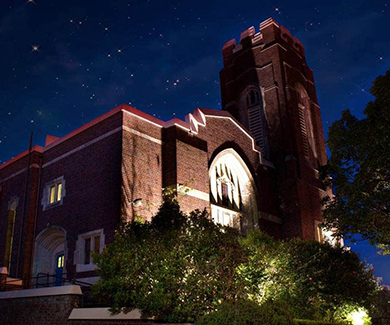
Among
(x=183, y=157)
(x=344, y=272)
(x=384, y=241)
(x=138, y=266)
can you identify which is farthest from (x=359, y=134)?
(x=138, y=266)

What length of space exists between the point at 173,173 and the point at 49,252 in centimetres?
842

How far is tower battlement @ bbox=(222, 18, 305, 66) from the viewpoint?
34166 millimetres

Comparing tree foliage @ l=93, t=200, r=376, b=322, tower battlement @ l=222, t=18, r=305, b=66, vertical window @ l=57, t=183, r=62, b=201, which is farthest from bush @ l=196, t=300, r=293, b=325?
tower battlement @ l=222, t=18, r=305, b=66

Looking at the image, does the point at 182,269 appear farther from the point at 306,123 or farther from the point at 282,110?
the point at 306,123

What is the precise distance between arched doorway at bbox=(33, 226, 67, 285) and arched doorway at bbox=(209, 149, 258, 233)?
8.52m

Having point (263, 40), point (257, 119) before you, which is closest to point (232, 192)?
point (257, 119)

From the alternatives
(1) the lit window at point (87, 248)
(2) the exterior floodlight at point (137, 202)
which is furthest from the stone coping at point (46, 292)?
(2) the exterior floodlight at point (137, 202)

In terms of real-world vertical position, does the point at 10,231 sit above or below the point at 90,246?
above

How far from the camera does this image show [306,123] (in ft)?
111

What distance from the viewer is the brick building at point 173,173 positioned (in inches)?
793

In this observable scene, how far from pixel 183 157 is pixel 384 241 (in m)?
10.3

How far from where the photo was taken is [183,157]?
2159cm

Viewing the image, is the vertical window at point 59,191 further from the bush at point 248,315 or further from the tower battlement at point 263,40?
the tower battlement at point 263,40

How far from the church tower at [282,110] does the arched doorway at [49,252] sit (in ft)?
47.2
